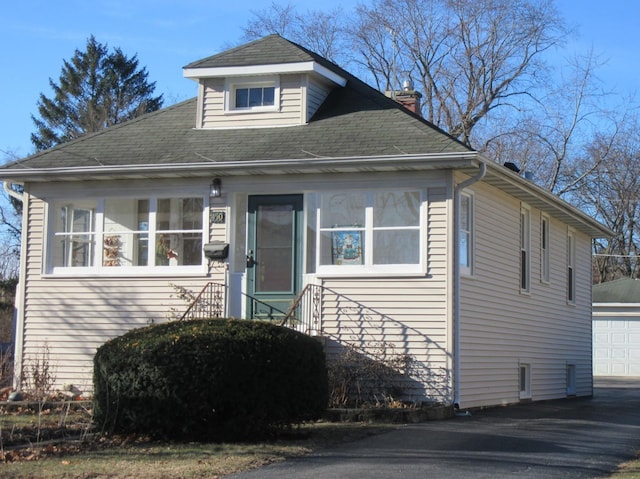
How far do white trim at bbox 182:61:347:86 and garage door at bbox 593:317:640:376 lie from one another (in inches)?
735

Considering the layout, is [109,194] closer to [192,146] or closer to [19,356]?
[192,146]

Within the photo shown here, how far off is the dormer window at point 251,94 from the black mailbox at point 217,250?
8.86 ft

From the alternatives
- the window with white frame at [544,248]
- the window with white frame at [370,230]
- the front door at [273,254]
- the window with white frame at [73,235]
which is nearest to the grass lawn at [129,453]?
the window with white frame at [370,230]

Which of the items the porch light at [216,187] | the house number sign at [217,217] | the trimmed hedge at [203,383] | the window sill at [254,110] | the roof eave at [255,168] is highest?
the window sill at [254,110]

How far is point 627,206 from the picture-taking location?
43156 millimetres

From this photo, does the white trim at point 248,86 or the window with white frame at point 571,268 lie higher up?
the white trim at point 248,86

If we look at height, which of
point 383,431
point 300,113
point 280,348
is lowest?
point 383,431

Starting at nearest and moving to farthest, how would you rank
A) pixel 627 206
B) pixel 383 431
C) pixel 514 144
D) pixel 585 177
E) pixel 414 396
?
1. pixel 383 431
2. pixel 414 396
3. pixel 514 144
4. pixel 585 177
5. pixel 627 206

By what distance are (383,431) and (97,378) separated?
3.72m

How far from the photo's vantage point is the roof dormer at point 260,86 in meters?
17.4

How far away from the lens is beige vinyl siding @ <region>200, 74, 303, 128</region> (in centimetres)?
1747

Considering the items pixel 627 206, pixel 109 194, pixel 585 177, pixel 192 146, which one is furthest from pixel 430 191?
pixel 627 206

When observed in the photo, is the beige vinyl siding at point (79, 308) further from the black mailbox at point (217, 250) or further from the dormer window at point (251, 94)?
the dormer window at point (251, 94)

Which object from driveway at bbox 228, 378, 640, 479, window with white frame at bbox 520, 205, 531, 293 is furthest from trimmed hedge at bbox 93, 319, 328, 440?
window with white frame at bbox 520, 205, 531, 293
